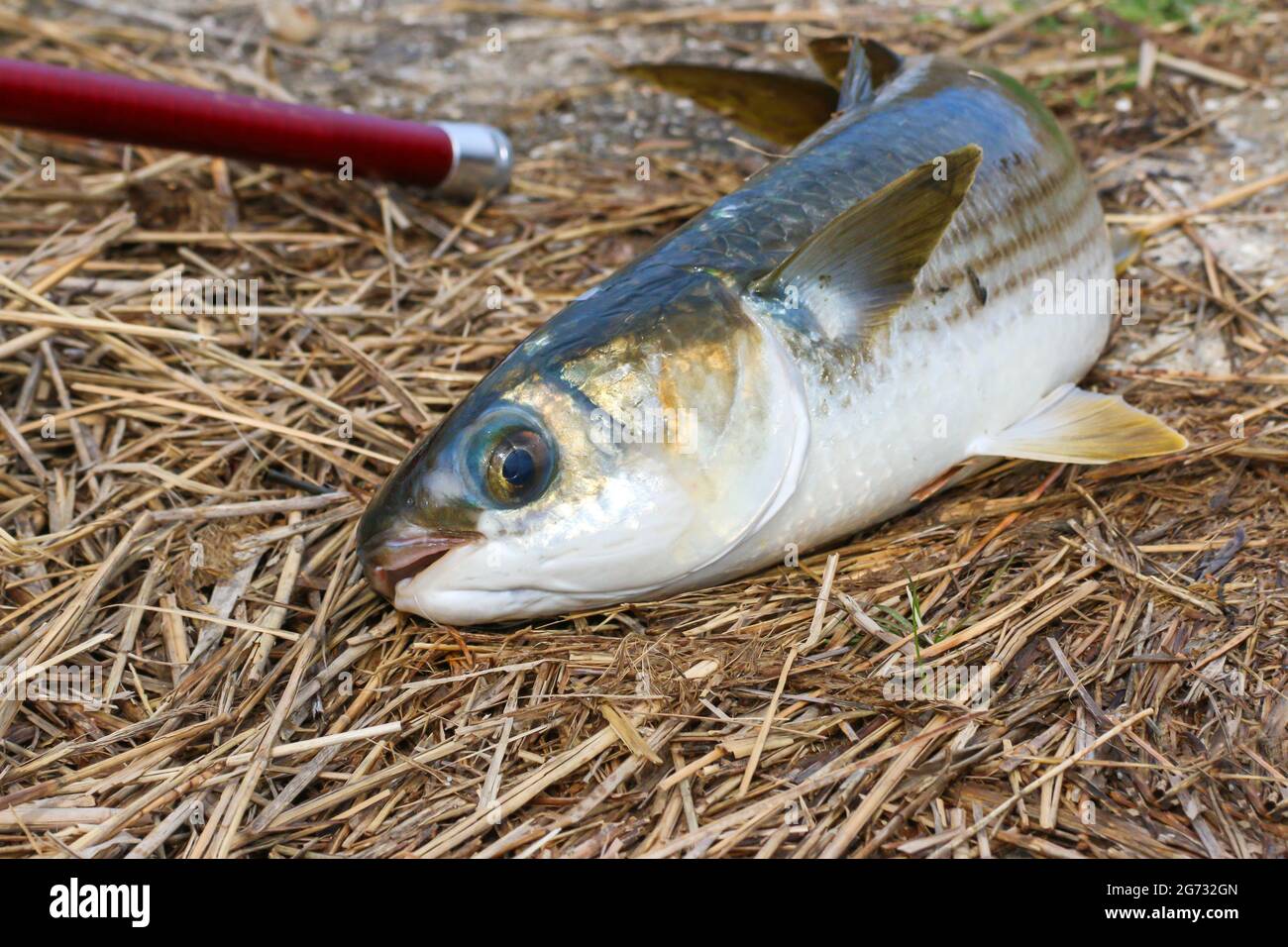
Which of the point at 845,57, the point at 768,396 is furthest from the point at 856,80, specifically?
the point at 768,396

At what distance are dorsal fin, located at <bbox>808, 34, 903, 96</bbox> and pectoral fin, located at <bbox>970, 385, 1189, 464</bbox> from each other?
1.11 meters

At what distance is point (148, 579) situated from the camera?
2.89 meters

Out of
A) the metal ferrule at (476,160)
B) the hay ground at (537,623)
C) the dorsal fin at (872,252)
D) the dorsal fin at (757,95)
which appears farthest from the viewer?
the metal ferrule at (476,160)

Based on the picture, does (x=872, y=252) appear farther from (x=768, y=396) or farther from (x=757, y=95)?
(x=757, y=95)

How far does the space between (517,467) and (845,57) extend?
2230 mm

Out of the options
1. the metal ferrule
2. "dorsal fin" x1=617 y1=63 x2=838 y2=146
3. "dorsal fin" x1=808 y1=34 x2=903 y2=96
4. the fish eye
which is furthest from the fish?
the metal ferrule

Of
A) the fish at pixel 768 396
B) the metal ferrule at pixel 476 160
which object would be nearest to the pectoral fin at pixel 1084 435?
the fish at pixel 768 396

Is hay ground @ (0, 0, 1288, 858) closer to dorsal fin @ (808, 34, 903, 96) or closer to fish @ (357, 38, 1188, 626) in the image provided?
fish @ (357, 38, 1188, 626)

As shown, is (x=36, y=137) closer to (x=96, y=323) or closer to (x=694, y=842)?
(x=96, y=323)

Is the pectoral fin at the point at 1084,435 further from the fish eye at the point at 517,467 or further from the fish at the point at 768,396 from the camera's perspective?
the fish eye at the point at 517,467

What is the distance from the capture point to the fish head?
251 centimetres

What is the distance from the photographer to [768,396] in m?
2.66

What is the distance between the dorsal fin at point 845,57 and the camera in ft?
11.7
